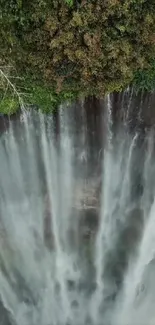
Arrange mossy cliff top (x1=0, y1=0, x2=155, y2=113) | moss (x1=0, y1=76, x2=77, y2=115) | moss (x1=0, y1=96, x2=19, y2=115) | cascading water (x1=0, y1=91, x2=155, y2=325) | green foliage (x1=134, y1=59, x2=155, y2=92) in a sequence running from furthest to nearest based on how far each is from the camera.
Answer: cascading water (x1=0, y1=91, x2=155, y2=325) → moss (x1=0, y1=96, x2=19, y2=115) → moss (x1=0, y1=76, x2=77, y2=115) → green foliage (x1=134, y1=59, x2=155, y2=92) → mossy cliff top (x1=0, y1=0, x2=155, y2=113)

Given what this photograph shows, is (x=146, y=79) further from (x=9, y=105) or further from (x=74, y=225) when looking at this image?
(x=74, y=225)

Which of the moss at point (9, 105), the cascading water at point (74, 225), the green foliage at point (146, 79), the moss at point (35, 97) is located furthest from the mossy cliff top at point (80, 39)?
the cascading water at point (74, 225)

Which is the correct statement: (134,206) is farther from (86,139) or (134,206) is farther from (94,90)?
(94,90)

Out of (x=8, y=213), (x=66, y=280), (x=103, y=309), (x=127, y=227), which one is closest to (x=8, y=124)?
(x=8, y=213)

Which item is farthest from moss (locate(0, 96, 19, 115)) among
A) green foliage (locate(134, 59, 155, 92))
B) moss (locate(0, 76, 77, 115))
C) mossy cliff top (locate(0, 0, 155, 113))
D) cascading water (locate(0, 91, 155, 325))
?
green foliage (locate(134, 59, 155, 92))

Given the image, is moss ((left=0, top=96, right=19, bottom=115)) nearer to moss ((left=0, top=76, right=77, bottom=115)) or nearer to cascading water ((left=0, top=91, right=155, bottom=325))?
moss ((left=0, top=76, right=77, bottom=115))

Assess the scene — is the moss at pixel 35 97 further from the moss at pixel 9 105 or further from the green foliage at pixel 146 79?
the green foliage at pixel 146 79

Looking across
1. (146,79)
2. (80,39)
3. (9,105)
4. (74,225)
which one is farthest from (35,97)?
(74,225)
